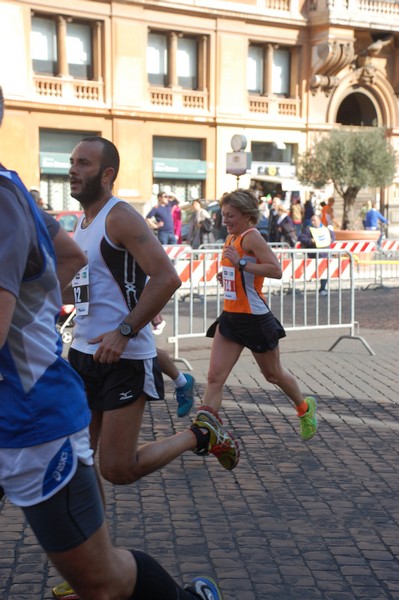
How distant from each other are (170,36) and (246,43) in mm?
3336

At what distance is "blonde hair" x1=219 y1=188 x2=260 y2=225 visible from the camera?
257 inches

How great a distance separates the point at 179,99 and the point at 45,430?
35.1m

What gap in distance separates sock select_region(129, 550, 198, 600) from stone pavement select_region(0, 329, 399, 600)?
1.07 m

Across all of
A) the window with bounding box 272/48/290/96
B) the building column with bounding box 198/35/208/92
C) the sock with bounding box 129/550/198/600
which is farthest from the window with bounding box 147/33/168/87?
the sock with bounding box 129/550/198/600

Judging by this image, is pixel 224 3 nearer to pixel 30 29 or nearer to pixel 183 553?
pixel 30 29

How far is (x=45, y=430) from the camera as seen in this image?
8.43ft

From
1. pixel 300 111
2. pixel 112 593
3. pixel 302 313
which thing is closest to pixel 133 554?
pixel 112 593

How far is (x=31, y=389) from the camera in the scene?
2.56 metres

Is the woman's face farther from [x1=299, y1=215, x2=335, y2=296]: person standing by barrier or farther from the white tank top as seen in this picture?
[x1=299, y1=215, x2=335, y2=296]: person standing by barrier

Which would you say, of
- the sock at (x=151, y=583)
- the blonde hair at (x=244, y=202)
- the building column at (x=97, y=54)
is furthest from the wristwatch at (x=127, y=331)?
the building column at (x=97, y=54)

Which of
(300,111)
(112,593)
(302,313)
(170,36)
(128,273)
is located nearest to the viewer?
(112,593)

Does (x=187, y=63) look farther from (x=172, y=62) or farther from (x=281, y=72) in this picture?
(x=281, y=72)

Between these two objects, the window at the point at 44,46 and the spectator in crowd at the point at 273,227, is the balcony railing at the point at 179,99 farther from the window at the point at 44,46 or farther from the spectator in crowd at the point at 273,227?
the spectator in crowd at the point at 273,227

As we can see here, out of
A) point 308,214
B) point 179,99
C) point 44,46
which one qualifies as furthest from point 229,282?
point 179,99
